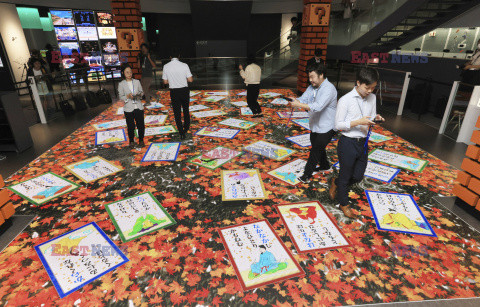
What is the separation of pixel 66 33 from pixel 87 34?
834 millimetres

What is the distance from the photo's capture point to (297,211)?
9.87 feet

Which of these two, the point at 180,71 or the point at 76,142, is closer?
the point at 180,71

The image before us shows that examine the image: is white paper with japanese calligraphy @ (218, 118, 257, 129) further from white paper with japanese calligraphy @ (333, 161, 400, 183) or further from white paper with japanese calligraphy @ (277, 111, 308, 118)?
white paper with japanese calligraphy @ (333, 161, 400, 183)

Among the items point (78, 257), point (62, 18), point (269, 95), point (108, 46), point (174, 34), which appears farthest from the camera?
point (174, 34)

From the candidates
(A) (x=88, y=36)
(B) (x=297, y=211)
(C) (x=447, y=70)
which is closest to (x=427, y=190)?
(B) (x=297, y=211)

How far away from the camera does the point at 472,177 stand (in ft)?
9.55

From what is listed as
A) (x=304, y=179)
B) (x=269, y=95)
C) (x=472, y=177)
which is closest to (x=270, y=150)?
(x=304, y=179)

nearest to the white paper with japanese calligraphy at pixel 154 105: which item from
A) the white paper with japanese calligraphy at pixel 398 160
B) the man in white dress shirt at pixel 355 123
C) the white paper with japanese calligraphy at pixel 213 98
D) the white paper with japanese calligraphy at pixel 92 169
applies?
the white paper with japanese calligraphy at pixel 213 98

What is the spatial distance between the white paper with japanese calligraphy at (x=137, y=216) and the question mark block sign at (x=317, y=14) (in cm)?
610

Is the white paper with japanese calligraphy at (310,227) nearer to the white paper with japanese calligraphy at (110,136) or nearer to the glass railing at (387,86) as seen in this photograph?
the white paper with japanese calligraphy at (110,136)

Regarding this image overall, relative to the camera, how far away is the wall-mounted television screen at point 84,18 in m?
11.3

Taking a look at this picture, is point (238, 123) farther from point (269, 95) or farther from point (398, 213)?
point (398, 213)

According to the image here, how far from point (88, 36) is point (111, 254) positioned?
12.7 metres

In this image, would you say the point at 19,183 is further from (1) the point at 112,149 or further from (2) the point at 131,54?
(2) the point at 131,54
